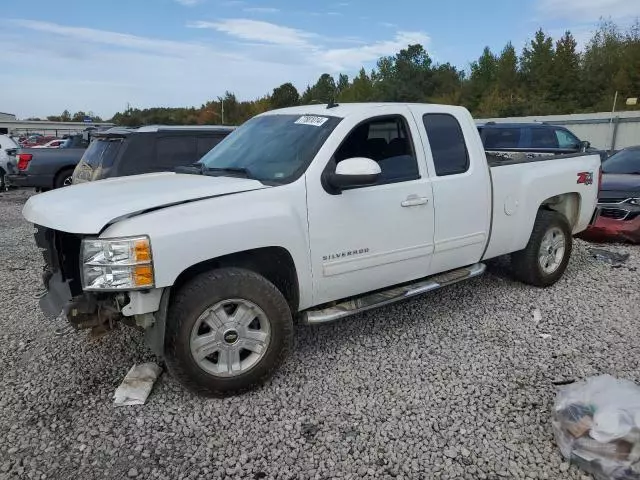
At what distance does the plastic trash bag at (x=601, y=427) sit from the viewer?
8.31ft

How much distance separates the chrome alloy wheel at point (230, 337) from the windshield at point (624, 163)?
7.56m

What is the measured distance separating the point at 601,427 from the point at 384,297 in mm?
1757

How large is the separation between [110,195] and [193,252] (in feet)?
2.58

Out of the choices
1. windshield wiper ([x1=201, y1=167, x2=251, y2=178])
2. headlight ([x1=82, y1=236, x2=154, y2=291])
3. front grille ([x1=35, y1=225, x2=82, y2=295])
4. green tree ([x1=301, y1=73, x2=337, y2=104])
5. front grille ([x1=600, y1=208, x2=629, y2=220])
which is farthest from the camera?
green tree ([x1=301, y1=73, x2=337, y2=104])

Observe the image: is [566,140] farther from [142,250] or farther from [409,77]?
[409,77]

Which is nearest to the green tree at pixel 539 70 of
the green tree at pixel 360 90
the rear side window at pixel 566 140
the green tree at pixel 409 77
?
the green tree at pixel 409 77

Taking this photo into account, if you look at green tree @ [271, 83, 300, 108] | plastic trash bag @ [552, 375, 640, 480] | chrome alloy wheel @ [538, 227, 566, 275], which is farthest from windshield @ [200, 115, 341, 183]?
green tree @ [271, 83, 300, 108]

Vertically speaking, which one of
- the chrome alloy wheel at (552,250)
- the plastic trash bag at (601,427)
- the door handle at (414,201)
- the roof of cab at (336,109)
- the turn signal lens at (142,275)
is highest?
the roof of cab at (336,109)

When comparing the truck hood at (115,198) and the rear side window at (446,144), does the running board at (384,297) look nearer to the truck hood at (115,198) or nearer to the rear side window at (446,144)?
the rear side window at (446,144)

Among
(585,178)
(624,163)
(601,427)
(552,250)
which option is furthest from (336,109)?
(624,163)

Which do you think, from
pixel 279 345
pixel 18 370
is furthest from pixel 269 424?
pixel 18 370

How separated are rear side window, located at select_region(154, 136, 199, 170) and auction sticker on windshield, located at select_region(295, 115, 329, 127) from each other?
3.86m

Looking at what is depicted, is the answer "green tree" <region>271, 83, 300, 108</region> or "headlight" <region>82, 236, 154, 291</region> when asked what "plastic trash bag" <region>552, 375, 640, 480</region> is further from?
"green tree" <region>271, 83, 300, 108</region>

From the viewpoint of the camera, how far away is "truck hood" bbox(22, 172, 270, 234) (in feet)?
10.00
